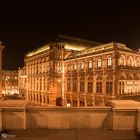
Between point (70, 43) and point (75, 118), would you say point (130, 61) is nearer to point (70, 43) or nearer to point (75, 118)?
point (70, 43)

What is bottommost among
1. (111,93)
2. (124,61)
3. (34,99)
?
(34,99)

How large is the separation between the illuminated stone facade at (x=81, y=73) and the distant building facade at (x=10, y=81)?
141ft

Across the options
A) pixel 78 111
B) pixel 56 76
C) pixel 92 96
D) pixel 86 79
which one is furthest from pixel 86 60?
pixel 78 111

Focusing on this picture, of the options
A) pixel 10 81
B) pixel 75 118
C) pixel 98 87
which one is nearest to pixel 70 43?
pixel 98 87

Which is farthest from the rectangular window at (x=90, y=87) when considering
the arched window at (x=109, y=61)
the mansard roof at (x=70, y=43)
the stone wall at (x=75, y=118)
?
the stone wall at (x=75, y=118)

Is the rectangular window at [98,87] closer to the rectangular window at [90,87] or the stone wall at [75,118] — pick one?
the rectangular window at [90,87]

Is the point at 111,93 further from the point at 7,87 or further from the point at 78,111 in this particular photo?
the point at 7,87

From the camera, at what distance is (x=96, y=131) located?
29.9 feet

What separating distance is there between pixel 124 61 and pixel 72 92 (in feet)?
68.2

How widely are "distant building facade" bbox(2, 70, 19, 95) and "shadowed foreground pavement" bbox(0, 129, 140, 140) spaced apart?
125357 millimetres

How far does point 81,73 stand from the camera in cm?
6225

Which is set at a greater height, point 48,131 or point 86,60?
point 86,60

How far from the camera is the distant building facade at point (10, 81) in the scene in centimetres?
12950

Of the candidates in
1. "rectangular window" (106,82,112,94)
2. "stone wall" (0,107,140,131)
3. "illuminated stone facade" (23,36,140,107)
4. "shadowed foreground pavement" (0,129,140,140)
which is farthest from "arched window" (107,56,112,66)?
"shadowed foreground pavement" (0,129,140,140)
